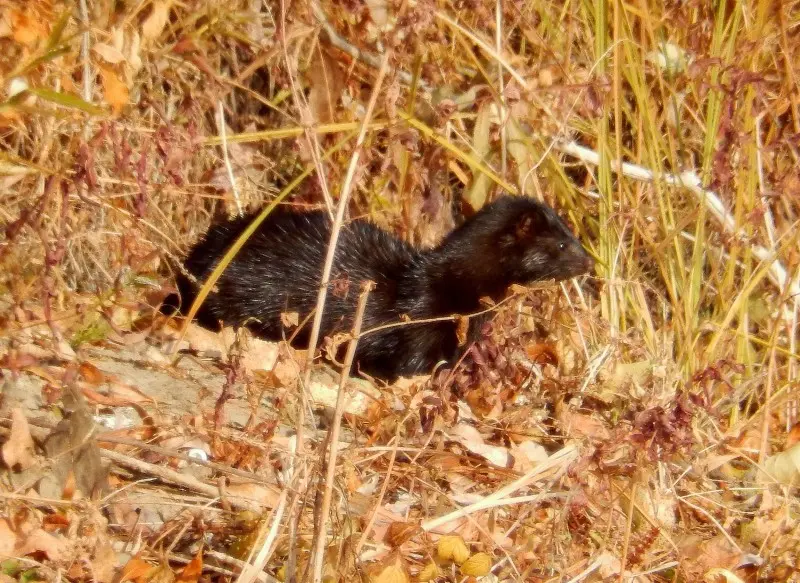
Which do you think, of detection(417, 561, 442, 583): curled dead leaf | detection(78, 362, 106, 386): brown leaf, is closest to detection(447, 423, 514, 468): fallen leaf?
detection(417, 561, 442, 583): curled dead leaf

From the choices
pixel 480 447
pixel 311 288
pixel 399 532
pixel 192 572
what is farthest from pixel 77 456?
pixel 311 288

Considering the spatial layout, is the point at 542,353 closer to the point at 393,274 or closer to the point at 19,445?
the point at 393,274

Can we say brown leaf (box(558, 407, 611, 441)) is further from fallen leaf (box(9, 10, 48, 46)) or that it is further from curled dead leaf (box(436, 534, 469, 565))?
fallen leaf (box(9, 10, 48, 46))

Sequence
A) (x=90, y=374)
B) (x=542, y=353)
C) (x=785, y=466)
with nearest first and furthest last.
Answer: (x=90, y=374), (x=785, y=466), (x=542, y=353)

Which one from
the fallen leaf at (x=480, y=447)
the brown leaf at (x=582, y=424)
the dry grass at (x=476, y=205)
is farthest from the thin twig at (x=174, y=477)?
the brown leaf at (x=582, y=424)

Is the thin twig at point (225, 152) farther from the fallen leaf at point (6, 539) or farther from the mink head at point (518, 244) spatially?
the fallen leaf at point (6, 539)

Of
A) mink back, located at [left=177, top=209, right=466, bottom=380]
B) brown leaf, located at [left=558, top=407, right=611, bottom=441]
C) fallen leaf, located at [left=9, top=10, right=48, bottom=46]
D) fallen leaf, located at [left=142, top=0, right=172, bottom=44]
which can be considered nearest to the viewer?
fallen leaf, located at [left=9, top=10, right=48, bottom=46]
